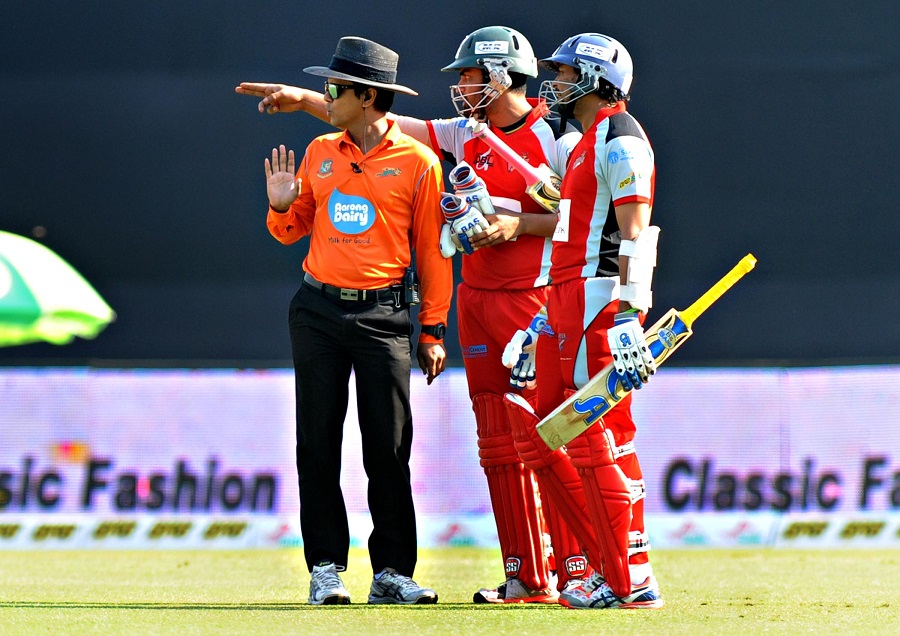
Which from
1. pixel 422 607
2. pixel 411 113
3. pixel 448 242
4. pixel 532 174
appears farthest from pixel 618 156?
pixel 411 113

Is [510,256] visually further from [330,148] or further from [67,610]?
[67,610]

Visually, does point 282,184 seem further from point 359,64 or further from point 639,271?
point 639,271

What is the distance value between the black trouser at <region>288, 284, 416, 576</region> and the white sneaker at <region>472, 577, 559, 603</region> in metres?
0.32

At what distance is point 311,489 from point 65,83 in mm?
6085

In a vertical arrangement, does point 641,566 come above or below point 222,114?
below

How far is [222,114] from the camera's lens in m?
10.7

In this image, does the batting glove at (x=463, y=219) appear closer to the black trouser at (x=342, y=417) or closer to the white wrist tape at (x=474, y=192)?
the white wrist tape at (x=474, y=192)

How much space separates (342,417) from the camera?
569 cm

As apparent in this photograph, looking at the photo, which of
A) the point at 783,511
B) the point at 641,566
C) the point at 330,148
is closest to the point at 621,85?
the point at 330,148

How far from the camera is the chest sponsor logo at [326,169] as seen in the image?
5.67 metres

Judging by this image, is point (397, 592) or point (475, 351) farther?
point (475, 351)

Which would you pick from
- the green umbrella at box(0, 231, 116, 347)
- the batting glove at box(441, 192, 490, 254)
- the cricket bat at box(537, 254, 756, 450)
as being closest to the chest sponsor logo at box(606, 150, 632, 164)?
the cricket bat at box(537, 254, 756, 450)

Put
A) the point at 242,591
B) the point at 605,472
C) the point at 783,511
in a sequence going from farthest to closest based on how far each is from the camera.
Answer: the point at 783,511, the point at 242,591, the point at 605,472

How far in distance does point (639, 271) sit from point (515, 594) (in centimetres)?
149
